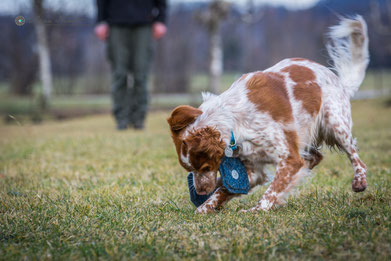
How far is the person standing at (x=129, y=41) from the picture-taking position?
7173mm

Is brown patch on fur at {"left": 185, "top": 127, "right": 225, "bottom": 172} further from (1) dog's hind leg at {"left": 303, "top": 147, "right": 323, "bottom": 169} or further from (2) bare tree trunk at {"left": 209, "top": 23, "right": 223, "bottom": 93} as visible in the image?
(2) bare tree trunk at {"left": 209, "top": 23, "right": 223, "bottom": 93}

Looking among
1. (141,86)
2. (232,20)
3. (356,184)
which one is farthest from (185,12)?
(356,184)

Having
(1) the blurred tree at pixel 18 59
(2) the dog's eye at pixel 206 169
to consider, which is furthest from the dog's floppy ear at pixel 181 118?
(1) the blurred tree at pixel 18 59

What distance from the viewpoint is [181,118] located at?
279 centimetres

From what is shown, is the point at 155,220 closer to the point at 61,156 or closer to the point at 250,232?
the point at 250,232

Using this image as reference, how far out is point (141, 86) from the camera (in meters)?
7.68

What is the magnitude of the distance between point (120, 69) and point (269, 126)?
16.4 feet

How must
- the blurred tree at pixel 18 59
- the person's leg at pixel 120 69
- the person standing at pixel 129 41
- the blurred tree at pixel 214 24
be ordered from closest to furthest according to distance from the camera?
the person standing at pixel 129 41 → the person's leg at pixel 120 69 → the blurred tree at pixel 214 24 → the blurred tree at pixel 18 59

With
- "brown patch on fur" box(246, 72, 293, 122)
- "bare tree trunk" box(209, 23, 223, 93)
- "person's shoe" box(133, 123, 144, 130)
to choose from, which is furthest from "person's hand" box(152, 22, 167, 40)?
"bare tree trunk" box(209, 23, 223, 93)

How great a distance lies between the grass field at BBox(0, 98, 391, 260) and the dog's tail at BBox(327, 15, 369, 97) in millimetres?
883

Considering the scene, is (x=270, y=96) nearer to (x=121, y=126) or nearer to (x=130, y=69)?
(x=130, y=69)

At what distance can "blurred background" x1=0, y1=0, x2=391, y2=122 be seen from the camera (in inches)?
717

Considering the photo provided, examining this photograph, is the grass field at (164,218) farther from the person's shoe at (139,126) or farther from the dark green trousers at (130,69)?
the person's shoe at (139,126)

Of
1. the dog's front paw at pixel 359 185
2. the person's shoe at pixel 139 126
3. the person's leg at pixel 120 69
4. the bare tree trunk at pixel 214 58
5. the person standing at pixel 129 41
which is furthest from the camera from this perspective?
the bare tree trunk at pixel 214 58
